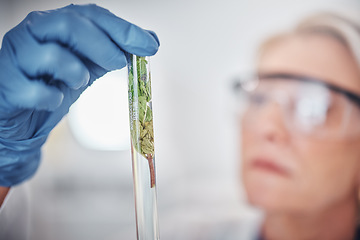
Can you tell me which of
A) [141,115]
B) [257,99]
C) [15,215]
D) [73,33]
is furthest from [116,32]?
[257,99]

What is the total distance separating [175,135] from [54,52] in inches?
57.9

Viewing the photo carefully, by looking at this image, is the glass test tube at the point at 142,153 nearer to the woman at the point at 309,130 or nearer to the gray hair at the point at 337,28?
the woman at the point at 309,130

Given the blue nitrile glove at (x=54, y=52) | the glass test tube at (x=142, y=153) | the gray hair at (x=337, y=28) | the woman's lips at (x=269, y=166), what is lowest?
the woman's lips at (x=269, y=166)

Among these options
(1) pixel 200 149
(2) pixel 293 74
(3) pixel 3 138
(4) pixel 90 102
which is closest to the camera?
(3) pixel 3 138

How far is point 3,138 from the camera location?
3.01ft

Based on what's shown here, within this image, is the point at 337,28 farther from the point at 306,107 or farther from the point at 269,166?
the point at 269,166

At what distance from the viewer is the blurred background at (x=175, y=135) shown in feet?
6.65

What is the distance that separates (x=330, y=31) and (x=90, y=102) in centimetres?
168

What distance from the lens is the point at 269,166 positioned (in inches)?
74.2

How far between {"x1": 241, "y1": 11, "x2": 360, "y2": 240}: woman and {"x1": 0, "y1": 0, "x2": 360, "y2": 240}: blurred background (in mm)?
145

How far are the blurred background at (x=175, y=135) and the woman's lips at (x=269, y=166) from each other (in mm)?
159

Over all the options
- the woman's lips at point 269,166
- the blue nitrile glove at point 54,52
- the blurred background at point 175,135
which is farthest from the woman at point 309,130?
the blue nitrile glove at point 54,52

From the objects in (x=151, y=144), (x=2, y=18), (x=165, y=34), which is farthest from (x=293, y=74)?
(x=2, y=18)

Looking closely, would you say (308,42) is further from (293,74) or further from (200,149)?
(200,149)
